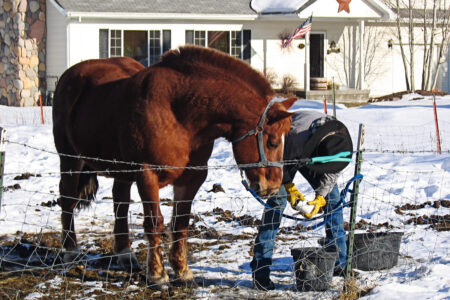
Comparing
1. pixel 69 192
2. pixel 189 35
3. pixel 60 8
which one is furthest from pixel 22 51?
pixel 69 192

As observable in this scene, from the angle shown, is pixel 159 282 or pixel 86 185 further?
pixel 86 185

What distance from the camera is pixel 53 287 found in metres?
5.73

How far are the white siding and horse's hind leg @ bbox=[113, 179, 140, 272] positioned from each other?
16.0 metres

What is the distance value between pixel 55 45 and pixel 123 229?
1702 cm

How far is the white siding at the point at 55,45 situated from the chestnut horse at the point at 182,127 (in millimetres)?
16648

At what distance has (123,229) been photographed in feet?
22.4

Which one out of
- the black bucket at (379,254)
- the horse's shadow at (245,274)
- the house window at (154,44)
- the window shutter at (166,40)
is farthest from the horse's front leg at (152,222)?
the window shutter at (166,40)

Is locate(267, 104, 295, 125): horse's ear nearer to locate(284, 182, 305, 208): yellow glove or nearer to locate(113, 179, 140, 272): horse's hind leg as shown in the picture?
locate(284, 182, 305, 208): yellow glove

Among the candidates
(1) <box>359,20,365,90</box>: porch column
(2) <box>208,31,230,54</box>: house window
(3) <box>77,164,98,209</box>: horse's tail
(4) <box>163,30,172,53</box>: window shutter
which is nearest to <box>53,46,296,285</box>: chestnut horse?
(3) <box>77,164,98,209</box>: horse's tail

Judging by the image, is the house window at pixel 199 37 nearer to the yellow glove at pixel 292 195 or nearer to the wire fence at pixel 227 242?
the wire fence at pixel 227 242

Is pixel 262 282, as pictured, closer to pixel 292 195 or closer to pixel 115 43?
pixel 292 195

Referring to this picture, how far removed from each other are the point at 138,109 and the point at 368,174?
5.12 m

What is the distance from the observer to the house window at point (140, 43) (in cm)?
2283

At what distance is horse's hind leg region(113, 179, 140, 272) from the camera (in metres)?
6.45
